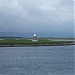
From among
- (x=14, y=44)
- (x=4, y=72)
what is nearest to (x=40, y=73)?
(x=4, y=72)

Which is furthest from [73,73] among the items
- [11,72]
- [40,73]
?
[11,72]

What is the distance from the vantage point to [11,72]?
101 ft

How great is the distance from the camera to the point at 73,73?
2938 cm

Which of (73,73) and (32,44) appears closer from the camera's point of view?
(73,73)

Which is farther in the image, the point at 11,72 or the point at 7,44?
the point at 7,44

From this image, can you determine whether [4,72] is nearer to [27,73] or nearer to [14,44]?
[27,73]

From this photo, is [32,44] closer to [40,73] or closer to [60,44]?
[60,44]

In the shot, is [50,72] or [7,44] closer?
[50,72]

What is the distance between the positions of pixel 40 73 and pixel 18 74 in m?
2.01

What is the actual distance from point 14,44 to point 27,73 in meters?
47.3

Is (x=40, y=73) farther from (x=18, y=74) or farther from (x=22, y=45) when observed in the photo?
(x=22, y=45)

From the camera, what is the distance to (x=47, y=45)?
7856 cm

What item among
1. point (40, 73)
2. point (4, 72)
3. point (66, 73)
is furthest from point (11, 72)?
point (66, 73)

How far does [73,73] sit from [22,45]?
160 ft
